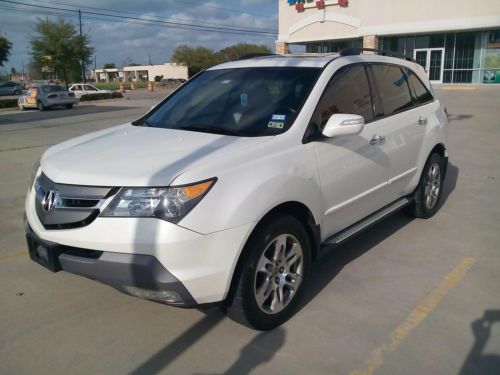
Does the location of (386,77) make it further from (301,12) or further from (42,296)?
(301,12)

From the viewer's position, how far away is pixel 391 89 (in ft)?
15.4

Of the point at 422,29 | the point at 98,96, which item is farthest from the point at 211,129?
the point at 98,96

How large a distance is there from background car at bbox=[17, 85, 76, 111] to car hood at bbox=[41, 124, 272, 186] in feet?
82.2

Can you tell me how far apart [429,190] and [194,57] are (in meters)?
81.7

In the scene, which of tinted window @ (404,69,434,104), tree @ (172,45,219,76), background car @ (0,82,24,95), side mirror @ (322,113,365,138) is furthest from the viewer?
tree @ (172,45,219,76)

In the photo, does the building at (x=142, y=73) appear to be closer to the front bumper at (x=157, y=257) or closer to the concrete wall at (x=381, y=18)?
the concrete wall at (x=381, y=18)

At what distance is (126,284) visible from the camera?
275 centimetres

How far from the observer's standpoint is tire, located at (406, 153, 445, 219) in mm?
5270

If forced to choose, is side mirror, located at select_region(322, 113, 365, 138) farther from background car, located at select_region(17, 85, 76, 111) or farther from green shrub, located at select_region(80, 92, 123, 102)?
green shrub, located at select_region(80, 92, 123, 102)

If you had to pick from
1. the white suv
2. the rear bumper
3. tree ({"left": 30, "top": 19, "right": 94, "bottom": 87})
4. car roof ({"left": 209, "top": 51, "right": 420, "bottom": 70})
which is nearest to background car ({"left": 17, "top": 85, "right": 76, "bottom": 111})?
tree ({"left": 30, "top": 19, "right": 94, "bottom": 87})

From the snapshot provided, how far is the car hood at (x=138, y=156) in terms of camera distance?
2840 mm

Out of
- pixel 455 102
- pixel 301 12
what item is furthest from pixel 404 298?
pixel 301 12

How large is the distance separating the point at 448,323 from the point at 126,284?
7.23ft

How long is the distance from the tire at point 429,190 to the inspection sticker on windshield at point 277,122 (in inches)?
92.5
